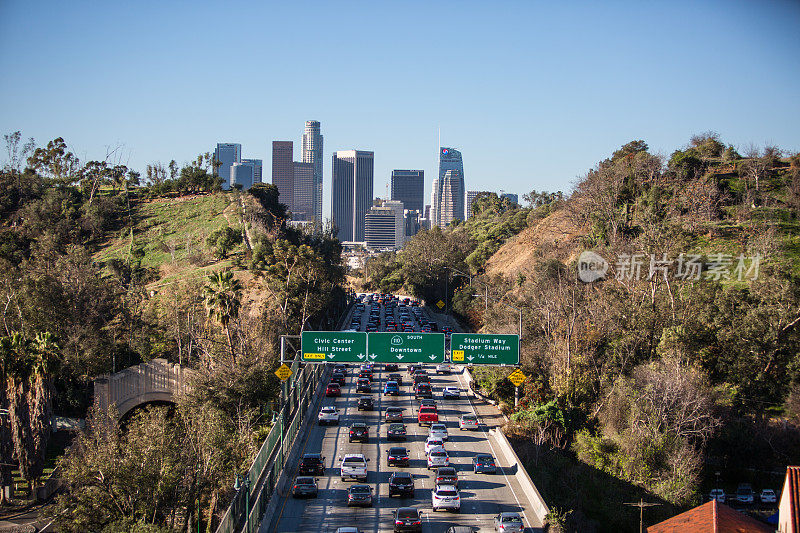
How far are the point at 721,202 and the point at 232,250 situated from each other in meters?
62.5

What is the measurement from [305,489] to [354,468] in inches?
136

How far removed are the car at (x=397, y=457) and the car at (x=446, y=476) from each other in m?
2.50

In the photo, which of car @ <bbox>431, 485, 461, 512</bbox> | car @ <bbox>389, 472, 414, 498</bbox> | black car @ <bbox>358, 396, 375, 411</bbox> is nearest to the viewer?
car @ <bbox>431, 485, 461, 512</bbox>

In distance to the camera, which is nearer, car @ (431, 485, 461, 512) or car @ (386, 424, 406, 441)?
car @ (431, 485, 461, 512)

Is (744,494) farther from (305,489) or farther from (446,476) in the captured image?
(305,489)

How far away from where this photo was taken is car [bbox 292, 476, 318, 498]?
30.6m

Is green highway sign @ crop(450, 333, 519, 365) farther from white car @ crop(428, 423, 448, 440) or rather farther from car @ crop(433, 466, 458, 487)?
car @ crop(433, 466, 458, 487)

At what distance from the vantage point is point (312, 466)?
33500 mm

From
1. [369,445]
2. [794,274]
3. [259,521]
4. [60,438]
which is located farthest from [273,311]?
[794,274]

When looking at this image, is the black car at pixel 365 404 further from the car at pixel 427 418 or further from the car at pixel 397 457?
the car at pixel 397 457

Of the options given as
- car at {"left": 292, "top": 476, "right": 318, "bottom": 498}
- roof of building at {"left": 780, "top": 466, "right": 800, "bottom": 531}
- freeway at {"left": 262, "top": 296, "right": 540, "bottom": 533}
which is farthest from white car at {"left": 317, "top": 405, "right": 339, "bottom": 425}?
roof of building at {"left": 780, "top": 466, "right": 800, "bottom": 531}

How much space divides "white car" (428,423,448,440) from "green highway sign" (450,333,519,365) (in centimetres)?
580

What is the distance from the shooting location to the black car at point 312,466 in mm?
33469

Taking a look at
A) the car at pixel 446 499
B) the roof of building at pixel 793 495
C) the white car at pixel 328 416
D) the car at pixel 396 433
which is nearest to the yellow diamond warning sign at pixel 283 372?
the white car at pixel 328 416
